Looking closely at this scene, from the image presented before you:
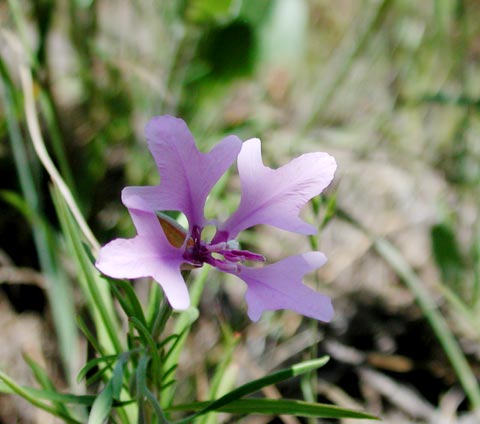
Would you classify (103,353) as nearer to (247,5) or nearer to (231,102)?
(247,5)

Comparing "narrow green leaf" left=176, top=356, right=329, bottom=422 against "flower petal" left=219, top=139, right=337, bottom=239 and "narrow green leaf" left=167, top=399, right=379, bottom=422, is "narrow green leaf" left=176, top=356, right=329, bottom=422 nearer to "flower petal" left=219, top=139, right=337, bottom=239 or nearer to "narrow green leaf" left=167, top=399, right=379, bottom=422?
"narrow green leaf" left=167, top=399, right=379, bottom=422

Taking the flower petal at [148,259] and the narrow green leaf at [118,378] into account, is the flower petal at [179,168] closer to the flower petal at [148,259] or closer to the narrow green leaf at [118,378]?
the flower petal at [148,259]

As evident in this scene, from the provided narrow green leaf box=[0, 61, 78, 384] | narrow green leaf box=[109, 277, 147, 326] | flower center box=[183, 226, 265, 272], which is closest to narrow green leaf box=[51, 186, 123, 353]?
narrow green leaf box=[109, 277, 147, 326]

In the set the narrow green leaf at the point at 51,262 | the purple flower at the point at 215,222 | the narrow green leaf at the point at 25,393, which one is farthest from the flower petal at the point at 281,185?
the narrow green leaf at the point at 51,262

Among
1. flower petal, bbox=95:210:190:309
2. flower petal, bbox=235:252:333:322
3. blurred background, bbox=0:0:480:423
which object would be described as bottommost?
blurred background, bbox=0:0:480:423

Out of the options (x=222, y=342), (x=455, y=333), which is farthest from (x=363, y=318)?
(x=222, y=342)

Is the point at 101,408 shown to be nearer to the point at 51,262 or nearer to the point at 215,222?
the point at 215,222

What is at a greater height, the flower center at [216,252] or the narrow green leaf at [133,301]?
the flower center at [216,252]

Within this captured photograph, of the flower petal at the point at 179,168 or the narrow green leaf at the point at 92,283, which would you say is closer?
the flower petal at the point at 179,168
